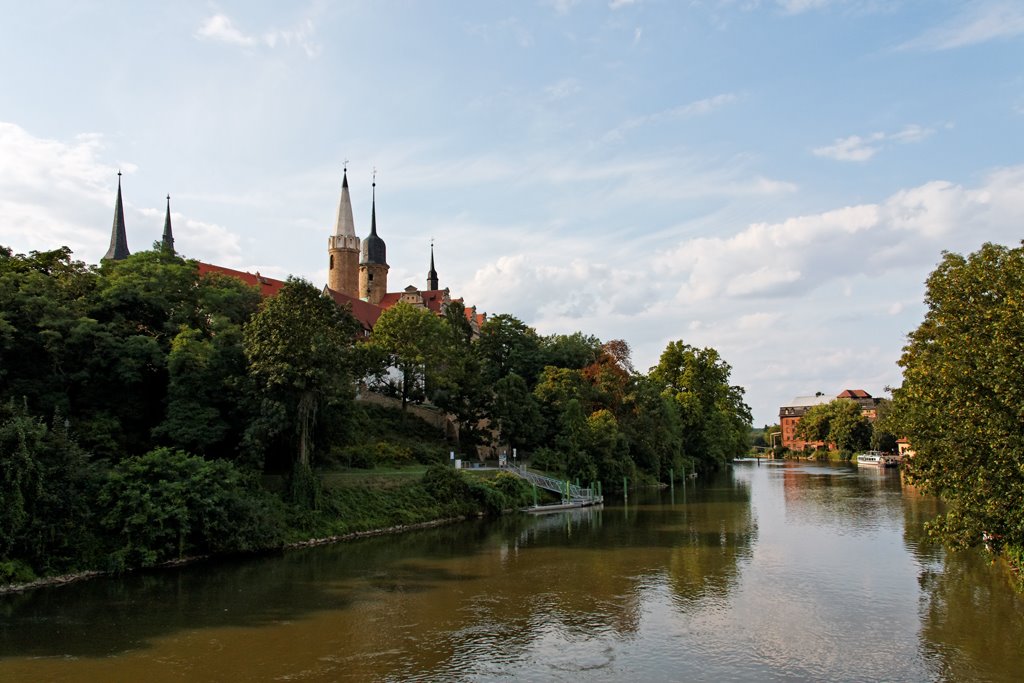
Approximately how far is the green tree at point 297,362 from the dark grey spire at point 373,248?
42558 millimetres

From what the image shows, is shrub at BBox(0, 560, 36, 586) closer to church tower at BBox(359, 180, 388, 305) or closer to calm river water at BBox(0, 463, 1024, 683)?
calm river water at BBox(0, 463, 1024, 683)

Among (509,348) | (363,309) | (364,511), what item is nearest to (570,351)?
(509,348)

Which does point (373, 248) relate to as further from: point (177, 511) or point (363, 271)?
point (177, 511)

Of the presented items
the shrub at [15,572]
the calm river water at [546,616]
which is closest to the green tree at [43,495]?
the shrub at [15,572]

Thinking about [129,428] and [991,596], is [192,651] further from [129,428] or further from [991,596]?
[991,596]

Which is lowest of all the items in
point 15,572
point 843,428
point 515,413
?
point 15,572

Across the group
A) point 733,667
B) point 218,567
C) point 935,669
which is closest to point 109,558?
point 218,567

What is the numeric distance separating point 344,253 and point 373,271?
360 centimetres

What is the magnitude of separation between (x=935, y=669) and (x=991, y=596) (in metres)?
7.25

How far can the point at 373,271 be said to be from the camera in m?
74.4

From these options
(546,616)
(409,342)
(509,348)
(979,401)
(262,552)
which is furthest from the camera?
(509,348)

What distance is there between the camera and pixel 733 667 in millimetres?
15430

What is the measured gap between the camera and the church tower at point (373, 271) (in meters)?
74.1

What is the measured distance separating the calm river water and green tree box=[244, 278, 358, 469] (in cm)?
550
